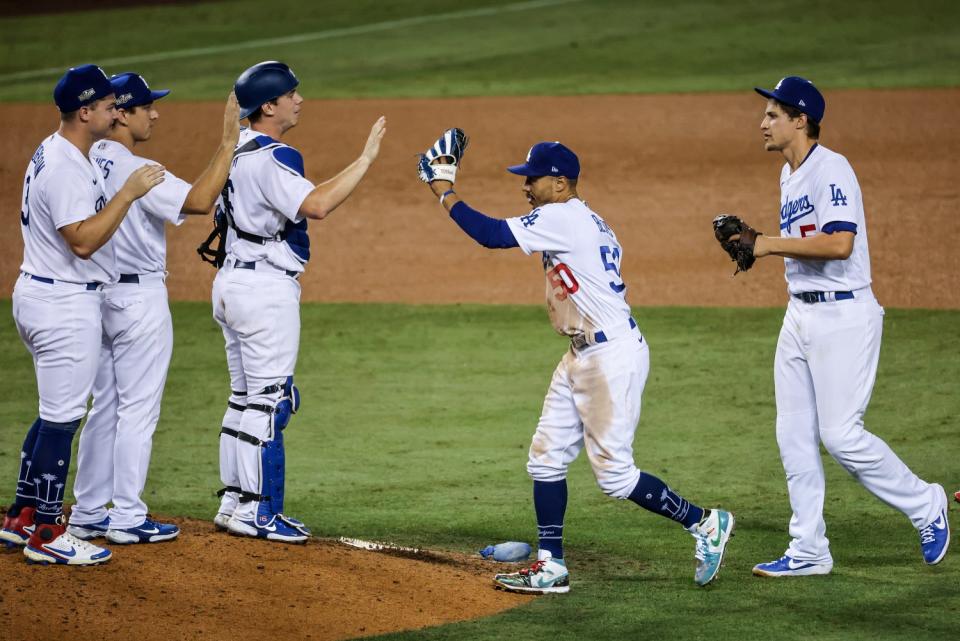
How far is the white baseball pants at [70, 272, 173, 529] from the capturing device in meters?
6.34

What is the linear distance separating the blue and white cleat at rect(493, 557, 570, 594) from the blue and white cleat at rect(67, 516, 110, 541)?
1.90 metres

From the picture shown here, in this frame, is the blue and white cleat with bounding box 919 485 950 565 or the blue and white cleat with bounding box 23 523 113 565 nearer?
the blue and white cleat with bounding box 23 523 113 565

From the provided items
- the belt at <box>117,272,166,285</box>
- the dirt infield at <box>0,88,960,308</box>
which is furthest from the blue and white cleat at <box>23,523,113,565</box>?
the dirt infield at <box>0,88,960,308</box>

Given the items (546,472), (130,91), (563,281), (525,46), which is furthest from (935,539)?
(525,46)

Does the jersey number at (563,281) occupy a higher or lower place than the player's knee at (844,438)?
higher

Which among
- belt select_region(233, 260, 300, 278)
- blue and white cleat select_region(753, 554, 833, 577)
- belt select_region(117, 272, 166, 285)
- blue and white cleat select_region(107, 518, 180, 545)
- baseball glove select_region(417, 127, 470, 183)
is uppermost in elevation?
baseball glove select_region(417, 127, 470, 183)

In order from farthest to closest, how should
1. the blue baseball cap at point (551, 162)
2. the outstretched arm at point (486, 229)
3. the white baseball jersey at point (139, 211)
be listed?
1. the white baseball jersey at point (139, 211)
2. the blue baseball cap at point (551, 162)
3. the outstretched arm at point (486, 229)

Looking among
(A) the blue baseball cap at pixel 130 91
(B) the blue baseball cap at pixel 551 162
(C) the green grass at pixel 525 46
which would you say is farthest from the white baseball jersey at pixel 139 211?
(C) the green grass at pixel 525 46

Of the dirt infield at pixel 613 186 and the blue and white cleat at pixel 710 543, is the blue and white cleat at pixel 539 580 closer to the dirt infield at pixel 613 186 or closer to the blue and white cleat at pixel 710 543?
the blue and white cleat at pixel 710 543

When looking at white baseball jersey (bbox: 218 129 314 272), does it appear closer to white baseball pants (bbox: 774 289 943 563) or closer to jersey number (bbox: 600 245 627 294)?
jersey number (bbox: 600 245 627 294)

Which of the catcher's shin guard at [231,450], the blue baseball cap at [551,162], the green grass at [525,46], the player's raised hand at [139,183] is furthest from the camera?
the green grass at [525,46]

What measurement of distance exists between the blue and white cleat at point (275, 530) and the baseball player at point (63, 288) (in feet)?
2.43

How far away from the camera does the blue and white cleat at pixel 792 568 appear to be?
6.40 metres

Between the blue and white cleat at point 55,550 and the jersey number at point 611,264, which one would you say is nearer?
the blue and white cleat at point 55,550
